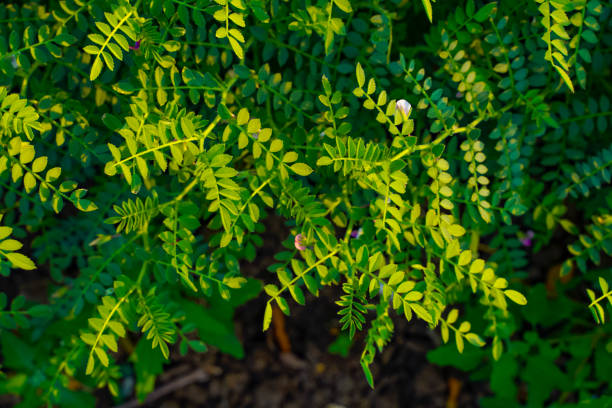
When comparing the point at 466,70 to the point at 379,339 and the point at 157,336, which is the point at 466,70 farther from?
the point at 157,336

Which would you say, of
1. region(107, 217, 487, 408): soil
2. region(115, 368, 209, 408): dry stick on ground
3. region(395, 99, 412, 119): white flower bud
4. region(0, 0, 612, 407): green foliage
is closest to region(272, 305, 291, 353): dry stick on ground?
region(107, 217, 487, 408): soil

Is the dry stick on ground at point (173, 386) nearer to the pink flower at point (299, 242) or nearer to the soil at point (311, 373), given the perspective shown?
the soil at point (311, 373)

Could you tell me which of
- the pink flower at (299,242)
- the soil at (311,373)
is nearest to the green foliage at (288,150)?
the pink flower at (299,242)

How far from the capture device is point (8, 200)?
3.93 ft

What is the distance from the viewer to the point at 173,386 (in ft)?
6.30

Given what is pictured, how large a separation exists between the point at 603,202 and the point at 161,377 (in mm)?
1625

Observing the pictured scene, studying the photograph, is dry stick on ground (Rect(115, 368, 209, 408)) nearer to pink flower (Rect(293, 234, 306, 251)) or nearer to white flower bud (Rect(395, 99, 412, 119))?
pink flower (Rect(293, 234, 306, 251))

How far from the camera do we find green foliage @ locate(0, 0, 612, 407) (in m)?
0.91

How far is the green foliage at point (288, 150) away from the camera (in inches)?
35.7

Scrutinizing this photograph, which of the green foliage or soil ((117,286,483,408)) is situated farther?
soil ((117,286,483,408))

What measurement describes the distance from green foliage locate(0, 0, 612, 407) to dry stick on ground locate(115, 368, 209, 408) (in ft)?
1.38

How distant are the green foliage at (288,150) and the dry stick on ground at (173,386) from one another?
0.42 metres

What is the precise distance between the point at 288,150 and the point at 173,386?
125 cm

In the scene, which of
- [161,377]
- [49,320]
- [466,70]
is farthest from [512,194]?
[161,377]
